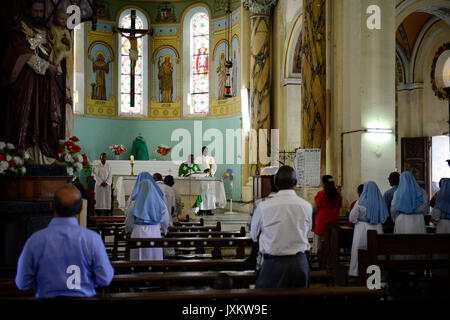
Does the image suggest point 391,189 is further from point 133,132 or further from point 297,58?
point 133,132

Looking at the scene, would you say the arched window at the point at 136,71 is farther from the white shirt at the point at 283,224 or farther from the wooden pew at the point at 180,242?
the white shirt at the point at 283,224

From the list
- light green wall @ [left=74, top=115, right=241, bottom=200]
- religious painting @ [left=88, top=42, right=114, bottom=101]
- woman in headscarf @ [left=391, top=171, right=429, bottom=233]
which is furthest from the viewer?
religious painting @ [left=88, top=42, right=114, bottom=101]

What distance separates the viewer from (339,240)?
291 inches

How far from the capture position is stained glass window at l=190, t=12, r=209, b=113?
69.9ft

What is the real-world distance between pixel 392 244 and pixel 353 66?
5.73 metres

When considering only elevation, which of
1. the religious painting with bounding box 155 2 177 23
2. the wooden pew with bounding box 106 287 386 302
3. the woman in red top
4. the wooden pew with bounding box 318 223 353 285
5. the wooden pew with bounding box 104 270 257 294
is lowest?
the wooden pew with bounding box 318 223 353 285

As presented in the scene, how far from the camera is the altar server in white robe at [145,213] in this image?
6418mm

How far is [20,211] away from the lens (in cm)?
630

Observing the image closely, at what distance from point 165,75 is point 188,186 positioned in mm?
8864

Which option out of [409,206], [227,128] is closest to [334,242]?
[409,206]

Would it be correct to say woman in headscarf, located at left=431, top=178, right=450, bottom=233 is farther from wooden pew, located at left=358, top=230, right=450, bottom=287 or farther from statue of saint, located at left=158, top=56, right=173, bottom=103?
statue of saint, located at left=158, top=56, right=173, bottom=103

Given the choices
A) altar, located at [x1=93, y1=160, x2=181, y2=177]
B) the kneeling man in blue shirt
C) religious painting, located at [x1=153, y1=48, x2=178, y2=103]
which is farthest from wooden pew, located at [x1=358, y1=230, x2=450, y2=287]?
religious painting, located at [x1=153, y1=48, x2=178, y2=103]

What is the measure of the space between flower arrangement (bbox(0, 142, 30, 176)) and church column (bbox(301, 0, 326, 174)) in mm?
6643

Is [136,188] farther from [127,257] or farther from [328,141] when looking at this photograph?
[328,141]
